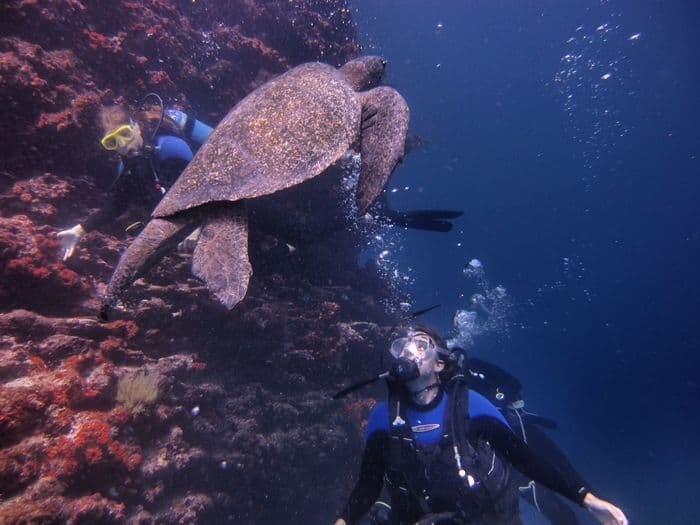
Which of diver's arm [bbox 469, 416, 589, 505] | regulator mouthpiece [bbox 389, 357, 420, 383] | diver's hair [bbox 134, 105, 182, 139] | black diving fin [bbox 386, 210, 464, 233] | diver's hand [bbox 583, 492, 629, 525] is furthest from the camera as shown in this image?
black diving fin [bbox 386, 210, 464, 233]

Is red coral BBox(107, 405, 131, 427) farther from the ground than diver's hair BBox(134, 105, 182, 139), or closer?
closer

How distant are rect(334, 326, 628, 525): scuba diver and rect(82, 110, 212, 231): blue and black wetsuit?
398cm

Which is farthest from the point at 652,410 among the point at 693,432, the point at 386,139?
the point at 386,139

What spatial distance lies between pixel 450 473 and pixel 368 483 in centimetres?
84

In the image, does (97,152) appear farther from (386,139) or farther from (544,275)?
(544,275)

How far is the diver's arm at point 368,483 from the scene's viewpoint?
3318mm

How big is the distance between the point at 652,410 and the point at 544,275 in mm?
40614

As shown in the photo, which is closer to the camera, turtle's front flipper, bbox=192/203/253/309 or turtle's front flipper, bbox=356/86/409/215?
turtle's front flipper, bbox=192/203/253/309

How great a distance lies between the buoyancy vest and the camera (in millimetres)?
3246

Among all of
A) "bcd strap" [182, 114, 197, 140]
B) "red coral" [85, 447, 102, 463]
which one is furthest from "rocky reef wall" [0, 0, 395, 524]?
"bcd strap" [182, 114, 197, 140]

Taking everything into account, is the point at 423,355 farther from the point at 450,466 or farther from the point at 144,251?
the point at 144,251

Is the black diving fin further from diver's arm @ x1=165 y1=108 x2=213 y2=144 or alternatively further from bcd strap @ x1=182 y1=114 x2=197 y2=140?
bcd strap @ x1=182 y1=114 x2=197 y2=140

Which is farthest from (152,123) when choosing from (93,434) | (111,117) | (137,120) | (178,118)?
(93,434)

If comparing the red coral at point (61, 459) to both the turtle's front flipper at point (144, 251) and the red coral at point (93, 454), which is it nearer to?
the red coral at point (93, 454)
